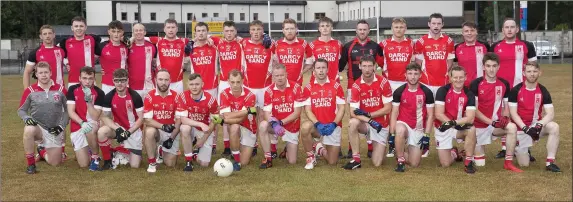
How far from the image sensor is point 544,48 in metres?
38.8

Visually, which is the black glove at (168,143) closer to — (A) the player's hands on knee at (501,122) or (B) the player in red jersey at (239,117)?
(B) the player in red jersey at (239,117)

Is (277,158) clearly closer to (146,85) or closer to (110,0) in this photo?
(146,85)

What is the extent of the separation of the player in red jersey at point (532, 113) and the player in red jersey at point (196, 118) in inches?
152

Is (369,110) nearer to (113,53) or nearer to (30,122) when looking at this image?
(113,53)

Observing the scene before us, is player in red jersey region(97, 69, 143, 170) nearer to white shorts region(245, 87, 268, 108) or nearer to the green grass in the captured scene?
the green grass

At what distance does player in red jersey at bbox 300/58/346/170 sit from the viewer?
7832mm

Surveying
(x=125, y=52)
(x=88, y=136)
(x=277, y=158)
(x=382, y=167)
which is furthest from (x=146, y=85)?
(x=382, y=167)

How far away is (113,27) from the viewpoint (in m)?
8.74

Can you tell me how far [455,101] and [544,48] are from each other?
1356 inches

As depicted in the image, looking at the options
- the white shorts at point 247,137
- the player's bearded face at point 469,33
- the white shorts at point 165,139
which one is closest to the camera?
the white shorts at point 165,139

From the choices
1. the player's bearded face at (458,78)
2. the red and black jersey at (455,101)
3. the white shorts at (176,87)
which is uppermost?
the player's bearded face at (458,78)

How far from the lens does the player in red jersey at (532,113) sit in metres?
7.41

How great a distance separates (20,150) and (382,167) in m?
5.65

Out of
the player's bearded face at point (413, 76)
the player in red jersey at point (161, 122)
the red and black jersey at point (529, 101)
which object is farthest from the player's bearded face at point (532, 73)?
the player in red jersey at point (161, 122)
